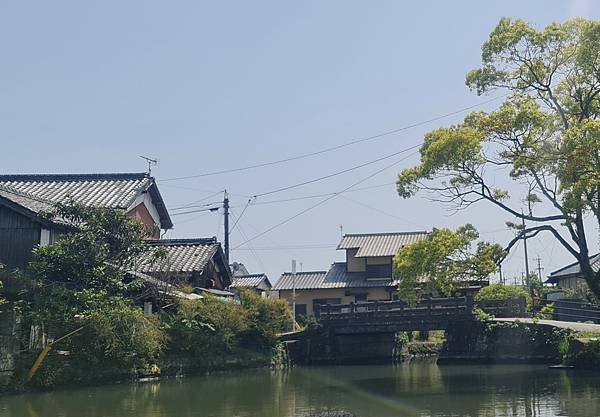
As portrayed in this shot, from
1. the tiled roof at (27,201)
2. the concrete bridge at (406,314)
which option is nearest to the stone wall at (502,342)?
the concrete bridge at (406,314)

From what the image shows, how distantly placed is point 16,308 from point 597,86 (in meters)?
19.1

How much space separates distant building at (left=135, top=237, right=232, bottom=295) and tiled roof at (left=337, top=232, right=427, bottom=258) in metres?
14.0

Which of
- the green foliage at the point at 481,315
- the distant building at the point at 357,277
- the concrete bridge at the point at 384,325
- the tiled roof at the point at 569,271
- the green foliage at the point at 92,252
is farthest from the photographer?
the distant building at the point at 357,277

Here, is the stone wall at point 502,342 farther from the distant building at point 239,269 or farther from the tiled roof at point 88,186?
the distant building at point 239,269

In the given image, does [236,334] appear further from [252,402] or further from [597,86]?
[597,86]

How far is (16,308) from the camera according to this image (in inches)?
786

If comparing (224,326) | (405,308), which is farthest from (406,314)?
(224,326)

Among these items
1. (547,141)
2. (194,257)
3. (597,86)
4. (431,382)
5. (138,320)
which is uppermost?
(597,86)

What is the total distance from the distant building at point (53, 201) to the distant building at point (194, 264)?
141cm

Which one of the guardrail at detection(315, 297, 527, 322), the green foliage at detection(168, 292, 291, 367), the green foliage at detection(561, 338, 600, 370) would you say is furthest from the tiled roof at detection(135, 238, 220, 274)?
the green foliage at detection(561, 338, 600, 370)

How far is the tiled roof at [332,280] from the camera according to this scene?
46688mm

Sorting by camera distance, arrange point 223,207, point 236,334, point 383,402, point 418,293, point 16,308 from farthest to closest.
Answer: point 223,207 → point 236,334 → point 418,293 → point 16,308 → point 383,402

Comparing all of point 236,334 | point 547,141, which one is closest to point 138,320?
point 236,334

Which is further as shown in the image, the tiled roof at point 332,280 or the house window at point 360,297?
the house window at point 360,297
